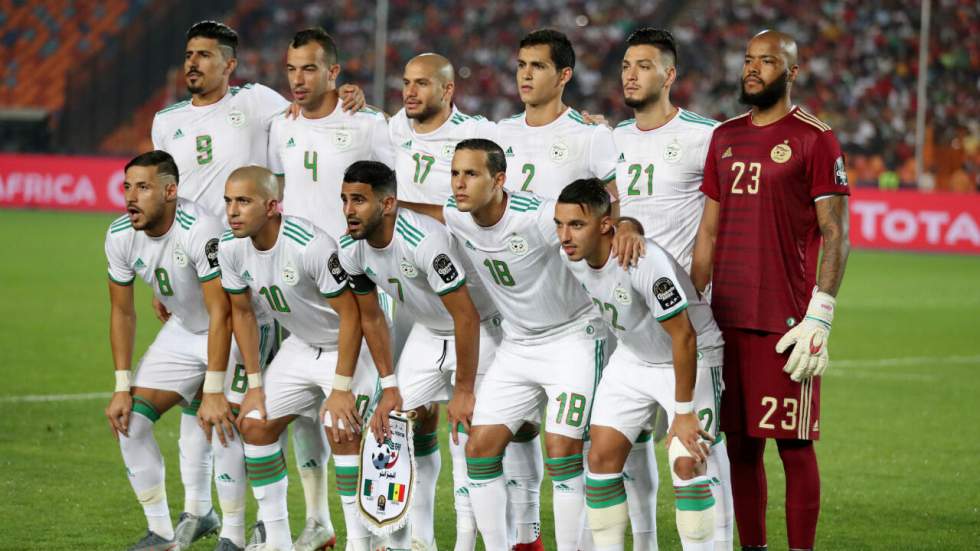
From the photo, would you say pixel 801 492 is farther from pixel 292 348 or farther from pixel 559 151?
pixel 292 348

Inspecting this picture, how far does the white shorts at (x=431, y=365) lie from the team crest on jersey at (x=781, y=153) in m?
1.61

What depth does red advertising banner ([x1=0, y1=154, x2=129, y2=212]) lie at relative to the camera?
27.3 m

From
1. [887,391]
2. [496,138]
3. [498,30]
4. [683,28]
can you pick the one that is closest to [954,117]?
[683,28]

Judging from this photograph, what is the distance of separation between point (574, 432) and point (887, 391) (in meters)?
6.60

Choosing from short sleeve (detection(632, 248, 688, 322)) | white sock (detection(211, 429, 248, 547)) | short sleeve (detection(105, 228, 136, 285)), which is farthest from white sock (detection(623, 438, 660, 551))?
short sleeve (detection(105, 228, 136, 285))

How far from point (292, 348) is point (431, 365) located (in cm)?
68

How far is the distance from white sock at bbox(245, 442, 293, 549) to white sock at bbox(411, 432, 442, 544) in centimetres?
62

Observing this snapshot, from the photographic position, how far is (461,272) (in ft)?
19.7

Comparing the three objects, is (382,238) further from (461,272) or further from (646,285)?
(646,285)

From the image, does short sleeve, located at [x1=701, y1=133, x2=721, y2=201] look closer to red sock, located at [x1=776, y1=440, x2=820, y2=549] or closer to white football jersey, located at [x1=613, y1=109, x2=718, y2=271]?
white football jersey, located at [x1=613, y1=109, x2=718, y2=271]

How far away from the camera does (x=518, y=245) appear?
5.88 m

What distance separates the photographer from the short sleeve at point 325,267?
20.2ft

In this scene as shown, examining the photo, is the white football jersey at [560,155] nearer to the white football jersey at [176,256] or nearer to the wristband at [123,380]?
the white football jersey at [176,256]

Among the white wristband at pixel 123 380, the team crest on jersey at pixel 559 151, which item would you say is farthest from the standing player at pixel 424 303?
the white wristband at pixel 123 380
